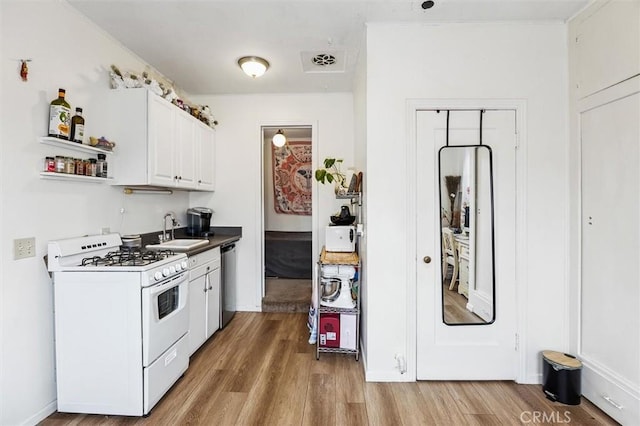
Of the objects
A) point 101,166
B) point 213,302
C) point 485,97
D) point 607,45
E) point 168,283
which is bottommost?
point 213,302

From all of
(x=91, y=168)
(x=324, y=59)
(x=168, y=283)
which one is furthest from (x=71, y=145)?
(x=324, y=59)

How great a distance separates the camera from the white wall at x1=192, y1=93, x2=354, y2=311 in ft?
12.6

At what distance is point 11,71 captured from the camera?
1.79m

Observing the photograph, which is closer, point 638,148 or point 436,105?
point 638,148

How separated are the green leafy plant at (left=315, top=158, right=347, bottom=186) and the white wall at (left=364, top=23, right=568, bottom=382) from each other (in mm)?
801

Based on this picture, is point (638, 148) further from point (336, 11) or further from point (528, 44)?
point (336, 11)

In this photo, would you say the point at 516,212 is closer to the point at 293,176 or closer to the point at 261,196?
the point at 261,196

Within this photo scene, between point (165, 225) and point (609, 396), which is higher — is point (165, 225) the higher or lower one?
the higher one

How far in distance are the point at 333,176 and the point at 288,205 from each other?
9.07 feet

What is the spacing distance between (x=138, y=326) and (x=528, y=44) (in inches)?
133

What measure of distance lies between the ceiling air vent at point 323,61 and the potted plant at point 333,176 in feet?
2.98

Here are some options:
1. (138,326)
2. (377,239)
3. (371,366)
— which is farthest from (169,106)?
(371,366)

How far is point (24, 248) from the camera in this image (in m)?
1.85

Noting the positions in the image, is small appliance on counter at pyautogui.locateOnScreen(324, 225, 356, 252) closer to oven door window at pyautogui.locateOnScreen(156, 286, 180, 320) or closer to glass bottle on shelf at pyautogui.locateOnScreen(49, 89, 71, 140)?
oven door window at pyautogui.locateOnScreen(156, 286, 180, 320)
